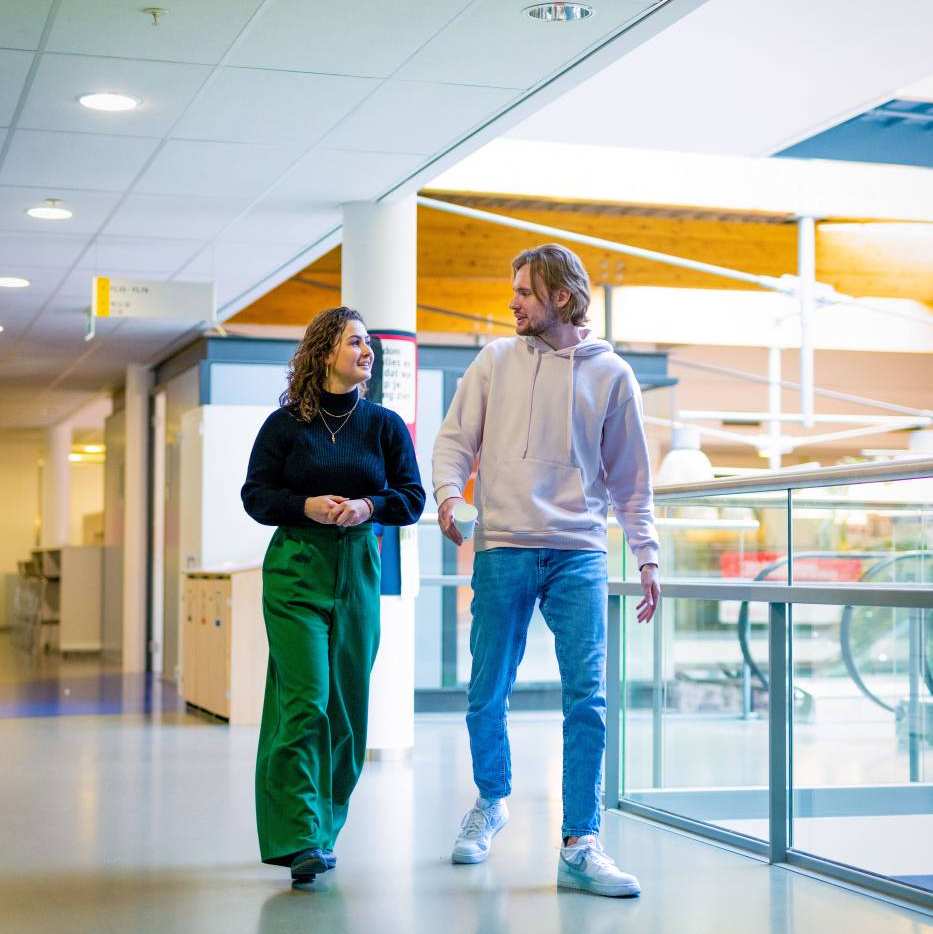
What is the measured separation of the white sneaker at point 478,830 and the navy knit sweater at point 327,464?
0.88 m

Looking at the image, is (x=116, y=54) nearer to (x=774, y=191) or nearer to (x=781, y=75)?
(x=781, y=75)

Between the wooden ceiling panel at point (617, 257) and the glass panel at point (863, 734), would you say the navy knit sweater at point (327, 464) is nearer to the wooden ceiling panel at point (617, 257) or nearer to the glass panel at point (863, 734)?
the glass panel at point (863, 734)

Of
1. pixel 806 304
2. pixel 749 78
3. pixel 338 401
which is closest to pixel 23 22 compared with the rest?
pixel 338 401

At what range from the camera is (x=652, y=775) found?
18.4 feet

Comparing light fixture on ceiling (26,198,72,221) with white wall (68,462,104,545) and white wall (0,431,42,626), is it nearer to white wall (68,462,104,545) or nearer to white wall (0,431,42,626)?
white wall (0,431,42,626)

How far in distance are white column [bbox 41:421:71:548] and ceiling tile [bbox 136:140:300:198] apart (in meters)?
14.5

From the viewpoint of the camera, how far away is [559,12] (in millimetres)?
4895

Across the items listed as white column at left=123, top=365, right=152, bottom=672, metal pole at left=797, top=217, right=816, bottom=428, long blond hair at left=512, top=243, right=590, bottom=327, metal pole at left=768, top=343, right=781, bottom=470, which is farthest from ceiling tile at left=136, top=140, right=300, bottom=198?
white column at left=123, top=365, right=152, bottom=672

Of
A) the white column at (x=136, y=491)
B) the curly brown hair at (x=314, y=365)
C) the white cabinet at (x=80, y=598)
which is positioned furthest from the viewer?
the white cabinet at (x=80, y=598)

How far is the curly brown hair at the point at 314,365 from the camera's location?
4.44 metres

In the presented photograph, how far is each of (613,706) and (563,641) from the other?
156 cm

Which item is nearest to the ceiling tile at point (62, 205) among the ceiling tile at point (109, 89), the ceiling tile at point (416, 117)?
the ceiling tile at point (109, 89)

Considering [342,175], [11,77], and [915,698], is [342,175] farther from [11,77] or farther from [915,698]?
[915,698]

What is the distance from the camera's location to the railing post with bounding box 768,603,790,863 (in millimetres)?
4582
